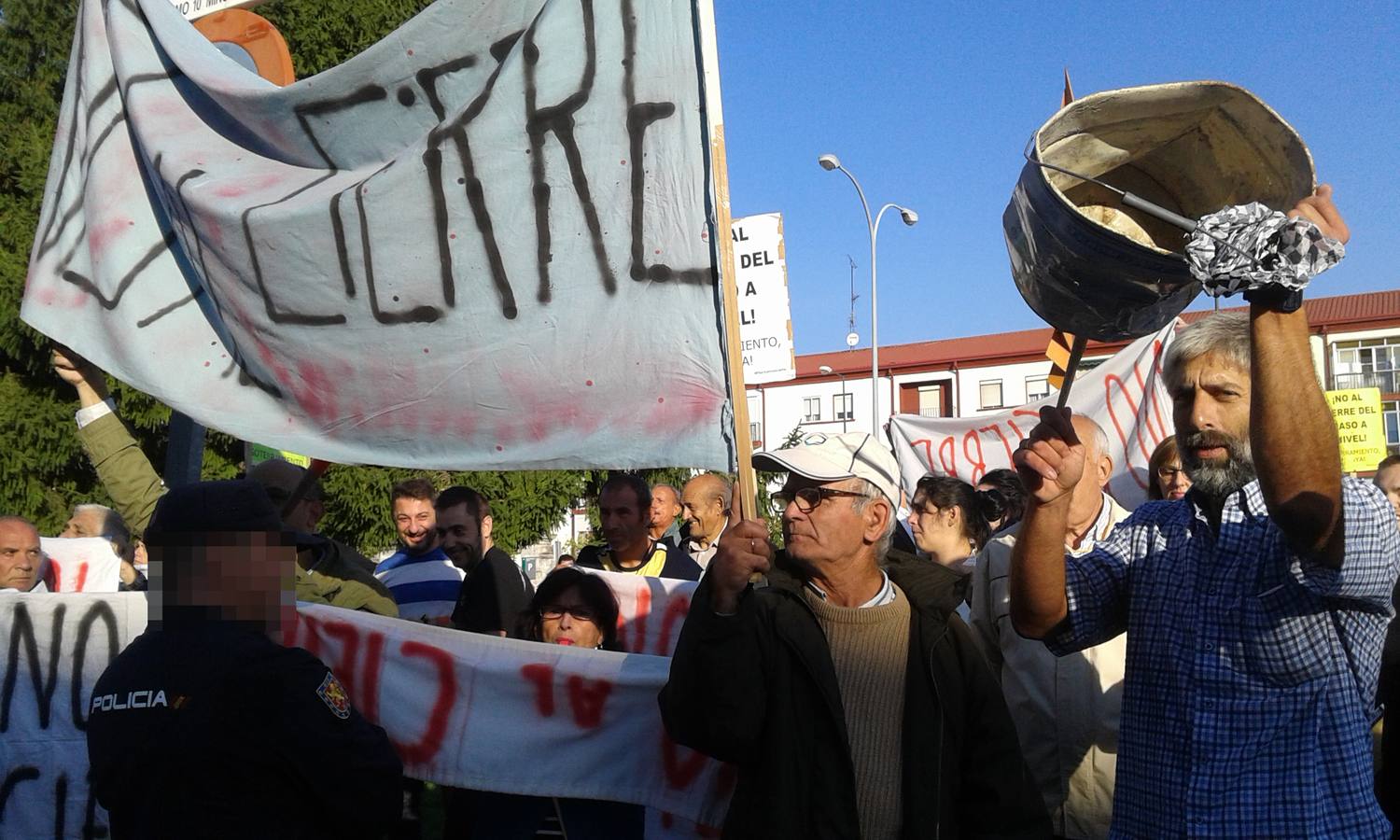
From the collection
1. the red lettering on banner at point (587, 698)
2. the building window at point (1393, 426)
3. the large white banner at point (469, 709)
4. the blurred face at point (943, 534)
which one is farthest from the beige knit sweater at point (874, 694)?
the building window at point (1393, 426)

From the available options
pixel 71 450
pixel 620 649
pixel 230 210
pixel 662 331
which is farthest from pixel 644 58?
pixel 71 450

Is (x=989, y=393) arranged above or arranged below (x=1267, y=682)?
above

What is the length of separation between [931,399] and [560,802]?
55543mm

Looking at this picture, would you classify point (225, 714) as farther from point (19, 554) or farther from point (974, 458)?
point (974, 458)

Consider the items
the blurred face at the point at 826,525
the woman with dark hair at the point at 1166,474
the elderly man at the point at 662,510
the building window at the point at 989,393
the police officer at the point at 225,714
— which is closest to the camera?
the police officer at the point at 225,714

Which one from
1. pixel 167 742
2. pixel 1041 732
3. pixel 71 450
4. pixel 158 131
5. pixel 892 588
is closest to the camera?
pixel 167 742

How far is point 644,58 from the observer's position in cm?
349

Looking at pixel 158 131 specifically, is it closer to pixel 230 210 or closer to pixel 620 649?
pixel 230 210

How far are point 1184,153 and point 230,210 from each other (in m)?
2.99

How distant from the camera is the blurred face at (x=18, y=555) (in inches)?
219

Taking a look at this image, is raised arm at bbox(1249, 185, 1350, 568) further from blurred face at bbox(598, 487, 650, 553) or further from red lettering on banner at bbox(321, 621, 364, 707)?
blurred face at bbox(598, 487, 650, 553)

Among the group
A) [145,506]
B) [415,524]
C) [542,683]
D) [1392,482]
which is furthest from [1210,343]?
[415,524]

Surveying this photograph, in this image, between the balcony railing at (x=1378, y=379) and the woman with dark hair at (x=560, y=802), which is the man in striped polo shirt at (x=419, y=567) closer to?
the woman with dark hair at (x=560, y=802)

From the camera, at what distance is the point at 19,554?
18.5 ft
